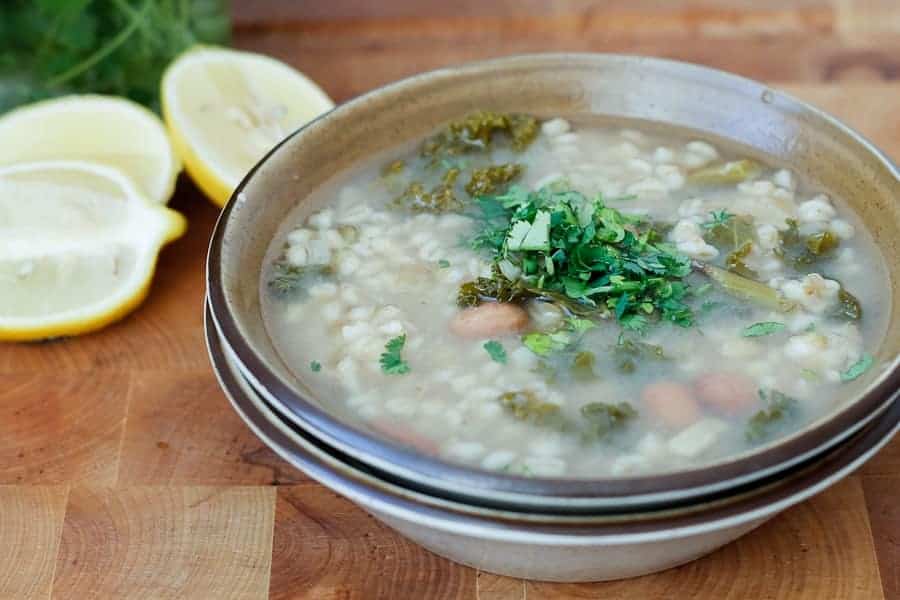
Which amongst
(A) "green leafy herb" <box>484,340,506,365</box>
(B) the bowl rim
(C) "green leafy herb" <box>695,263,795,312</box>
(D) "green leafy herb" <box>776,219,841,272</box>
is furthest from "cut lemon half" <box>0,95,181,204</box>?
(D) "green leafy herb" <box>776,219,841,272</box>

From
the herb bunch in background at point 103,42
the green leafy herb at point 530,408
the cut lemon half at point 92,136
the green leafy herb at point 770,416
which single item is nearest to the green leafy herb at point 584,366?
the green leafy herb at point 530,408

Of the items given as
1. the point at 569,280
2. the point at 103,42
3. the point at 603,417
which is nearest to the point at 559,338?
the point at 569,280

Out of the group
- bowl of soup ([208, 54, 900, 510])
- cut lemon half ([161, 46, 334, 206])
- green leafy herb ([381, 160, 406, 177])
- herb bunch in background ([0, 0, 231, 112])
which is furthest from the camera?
→ herb bunch in background ([0, 0, 231, 112])

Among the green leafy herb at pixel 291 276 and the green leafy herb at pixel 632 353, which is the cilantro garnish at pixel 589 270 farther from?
the green leafy herb at pixel 291 276

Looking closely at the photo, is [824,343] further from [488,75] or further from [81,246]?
[81,246]

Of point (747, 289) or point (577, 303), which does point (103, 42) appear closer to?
point (577, 303)

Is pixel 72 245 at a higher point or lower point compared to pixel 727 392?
lower

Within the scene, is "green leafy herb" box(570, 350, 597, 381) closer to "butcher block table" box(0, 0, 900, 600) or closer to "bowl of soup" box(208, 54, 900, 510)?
"bowl of soup" box(208, 54, 900, 510)
